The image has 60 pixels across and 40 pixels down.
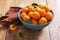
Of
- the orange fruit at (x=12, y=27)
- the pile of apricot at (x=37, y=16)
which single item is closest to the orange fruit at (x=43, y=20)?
the pile of apricot at (x=37, y=16)

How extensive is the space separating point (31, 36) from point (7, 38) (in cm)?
17

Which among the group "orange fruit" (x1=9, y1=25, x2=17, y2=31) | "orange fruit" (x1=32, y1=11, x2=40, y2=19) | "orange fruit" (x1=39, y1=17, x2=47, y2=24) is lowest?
"orange fruit" (x1=9, y1=25, x2=17, y2=31)

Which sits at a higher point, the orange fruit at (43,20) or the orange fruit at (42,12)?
the orange fruit at (42,12)

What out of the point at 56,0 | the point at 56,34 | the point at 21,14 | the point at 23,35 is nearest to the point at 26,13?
the point at 21,14

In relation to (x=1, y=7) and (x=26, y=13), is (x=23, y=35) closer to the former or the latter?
(x=26, y=13)

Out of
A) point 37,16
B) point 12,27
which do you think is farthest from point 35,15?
point 12,27

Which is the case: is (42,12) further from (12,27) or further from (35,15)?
(12,27)

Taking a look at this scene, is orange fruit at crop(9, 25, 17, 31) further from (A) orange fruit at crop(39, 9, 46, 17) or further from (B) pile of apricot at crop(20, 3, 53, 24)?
(A) orange fruit at crop(39, 9, 46, 17)

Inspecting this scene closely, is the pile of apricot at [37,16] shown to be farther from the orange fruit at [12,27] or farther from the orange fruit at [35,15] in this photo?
the orange fruit at [12,27]

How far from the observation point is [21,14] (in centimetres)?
105

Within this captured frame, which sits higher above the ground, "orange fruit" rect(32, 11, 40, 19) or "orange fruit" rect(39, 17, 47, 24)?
"orange fruit" rect(32, 11, 40, 19)

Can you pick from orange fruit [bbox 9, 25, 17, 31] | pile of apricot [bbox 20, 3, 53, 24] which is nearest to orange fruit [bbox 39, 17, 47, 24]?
pile of apricot [bbox 20, 3, 53, 24]

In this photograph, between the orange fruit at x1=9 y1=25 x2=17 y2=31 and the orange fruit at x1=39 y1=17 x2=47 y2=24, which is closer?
the orange fruit at x1=39 y1=17 x2=47 y2=24

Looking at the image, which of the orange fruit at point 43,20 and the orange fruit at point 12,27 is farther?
the orange fruit at point 12,27
